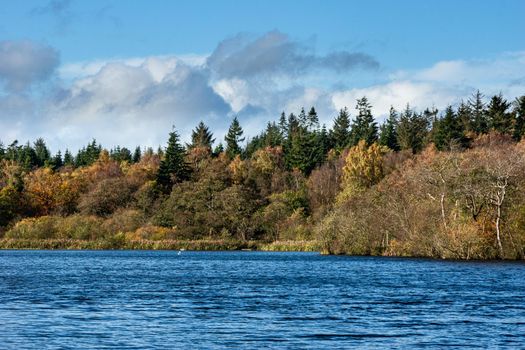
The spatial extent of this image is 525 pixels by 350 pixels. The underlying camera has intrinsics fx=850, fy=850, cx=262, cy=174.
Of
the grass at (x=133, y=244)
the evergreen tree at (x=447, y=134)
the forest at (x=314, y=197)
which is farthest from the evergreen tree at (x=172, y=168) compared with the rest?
the evergreen tree at (x=447, y=134)

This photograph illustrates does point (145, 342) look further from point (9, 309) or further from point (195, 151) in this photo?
point (195, 151)

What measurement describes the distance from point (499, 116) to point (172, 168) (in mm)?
69446

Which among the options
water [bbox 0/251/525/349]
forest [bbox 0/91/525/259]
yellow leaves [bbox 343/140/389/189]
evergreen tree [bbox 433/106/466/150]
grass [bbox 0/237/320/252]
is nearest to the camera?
water [bbox 0/251/525/349]

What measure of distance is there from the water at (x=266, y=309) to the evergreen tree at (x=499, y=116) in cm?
10941

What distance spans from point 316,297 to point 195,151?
142 metres

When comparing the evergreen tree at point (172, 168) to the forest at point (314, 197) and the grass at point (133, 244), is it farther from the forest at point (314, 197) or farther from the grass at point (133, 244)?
the grass at point (133, 244)

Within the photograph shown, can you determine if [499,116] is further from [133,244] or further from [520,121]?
[133,244]

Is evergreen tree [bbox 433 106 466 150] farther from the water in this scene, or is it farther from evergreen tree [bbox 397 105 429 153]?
the water

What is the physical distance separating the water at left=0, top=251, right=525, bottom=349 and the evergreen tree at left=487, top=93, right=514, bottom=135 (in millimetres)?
109412

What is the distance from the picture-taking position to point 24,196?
560ft

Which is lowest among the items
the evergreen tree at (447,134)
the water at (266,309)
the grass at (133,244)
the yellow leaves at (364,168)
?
the water at (266,309)

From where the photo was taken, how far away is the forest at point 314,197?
282 ft

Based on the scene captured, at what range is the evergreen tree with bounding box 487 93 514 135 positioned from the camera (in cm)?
17738

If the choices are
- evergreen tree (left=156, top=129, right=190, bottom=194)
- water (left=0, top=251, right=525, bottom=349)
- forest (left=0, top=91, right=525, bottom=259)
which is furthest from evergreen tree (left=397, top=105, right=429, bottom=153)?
water (left=0, top=251, right=525, bottom=349)
